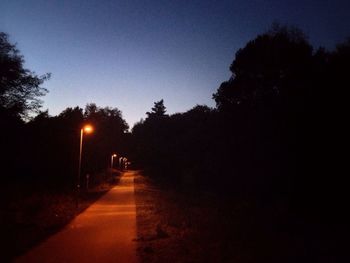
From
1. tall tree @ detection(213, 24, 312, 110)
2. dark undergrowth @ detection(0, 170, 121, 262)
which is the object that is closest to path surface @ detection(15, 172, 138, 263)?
dark undergrowth @ detection(0, 170, 121, 262)

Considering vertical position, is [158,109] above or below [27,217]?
above

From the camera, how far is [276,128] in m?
34.2

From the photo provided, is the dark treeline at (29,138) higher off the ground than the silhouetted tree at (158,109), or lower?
lower

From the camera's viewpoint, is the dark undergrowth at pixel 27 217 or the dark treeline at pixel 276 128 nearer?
the dark undergrowth at pixel 27 217

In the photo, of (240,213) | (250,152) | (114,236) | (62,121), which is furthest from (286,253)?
(62,121)

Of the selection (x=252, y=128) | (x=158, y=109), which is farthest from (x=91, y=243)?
(x=158, y=109)

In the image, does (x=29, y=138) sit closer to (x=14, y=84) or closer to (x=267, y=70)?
(x=14, y=84)

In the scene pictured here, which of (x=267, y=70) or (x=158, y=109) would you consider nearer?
(x=267, y=70)

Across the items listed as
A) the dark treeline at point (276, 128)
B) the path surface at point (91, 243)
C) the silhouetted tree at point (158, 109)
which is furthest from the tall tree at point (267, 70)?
the silhouetted tree at point (158, 109)

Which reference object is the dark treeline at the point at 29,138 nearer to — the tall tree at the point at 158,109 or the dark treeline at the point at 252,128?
the dark treeline at the point at 252,128

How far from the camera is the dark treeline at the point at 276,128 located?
82.7 feet

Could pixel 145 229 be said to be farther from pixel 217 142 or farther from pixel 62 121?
pixel 217 142

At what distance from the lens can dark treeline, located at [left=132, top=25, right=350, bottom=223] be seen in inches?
992

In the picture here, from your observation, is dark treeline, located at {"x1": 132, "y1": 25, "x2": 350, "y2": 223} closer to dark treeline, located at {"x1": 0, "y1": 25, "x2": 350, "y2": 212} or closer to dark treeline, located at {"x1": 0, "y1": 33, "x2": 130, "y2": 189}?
dark treeline, located at {"x1": 0, "y1": 25, "x2": 350, "y2": 212}
